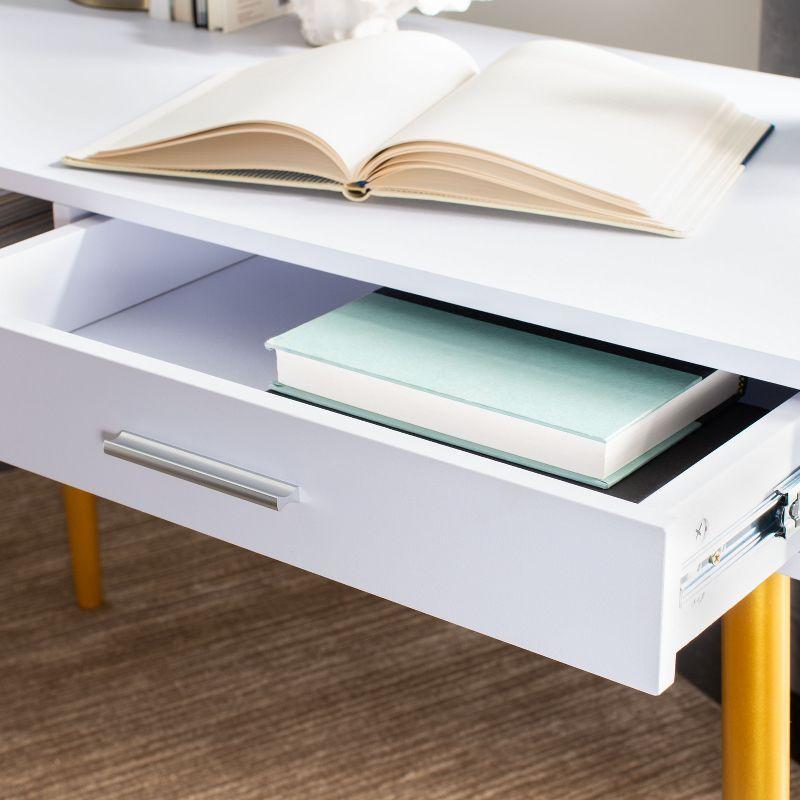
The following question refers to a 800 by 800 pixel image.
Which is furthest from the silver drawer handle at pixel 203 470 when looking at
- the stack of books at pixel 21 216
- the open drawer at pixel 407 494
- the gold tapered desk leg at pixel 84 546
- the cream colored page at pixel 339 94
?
the gold tapered desk leg at pixel 84 546

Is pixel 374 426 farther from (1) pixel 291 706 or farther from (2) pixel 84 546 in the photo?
(2) pixel 84 546

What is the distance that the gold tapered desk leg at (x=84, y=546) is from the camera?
4.87 feet

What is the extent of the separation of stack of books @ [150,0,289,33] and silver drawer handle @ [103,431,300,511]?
2.05 feet

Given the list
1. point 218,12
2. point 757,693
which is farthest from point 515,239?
point 218,12

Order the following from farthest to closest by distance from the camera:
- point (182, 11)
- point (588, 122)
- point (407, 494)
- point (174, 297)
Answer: point (182, 11), point (174, 297), point (588, 122), point (407, 494)

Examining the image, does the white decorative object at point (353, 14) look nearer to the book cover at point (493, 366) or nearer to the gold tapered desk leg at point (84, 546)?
the book cover at point (493, 366)

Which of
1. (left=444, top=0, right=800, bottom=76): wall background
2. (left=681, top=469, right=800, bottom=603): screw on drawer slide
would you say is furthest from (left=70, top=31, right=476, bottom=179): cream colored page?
(left=444, top=0, right=800, bottom=76): wall background

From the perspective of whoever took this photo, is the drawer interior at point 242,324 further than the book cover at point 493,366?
Yes

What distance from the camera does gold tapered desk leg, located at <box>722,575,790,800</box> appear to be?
0.78 metres

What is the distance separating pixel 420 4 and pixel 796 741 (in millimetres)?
775

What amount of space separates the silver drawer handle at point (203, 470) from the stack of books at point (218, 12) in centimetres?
62

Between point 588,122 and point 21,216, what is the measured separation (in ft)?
1.54

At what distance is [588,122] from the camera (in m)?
0.86

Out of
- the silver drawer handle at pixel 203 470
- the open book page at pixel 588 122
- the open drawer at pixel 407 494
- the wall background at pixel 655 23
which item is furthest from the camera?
the wall background at pixel 655 23
